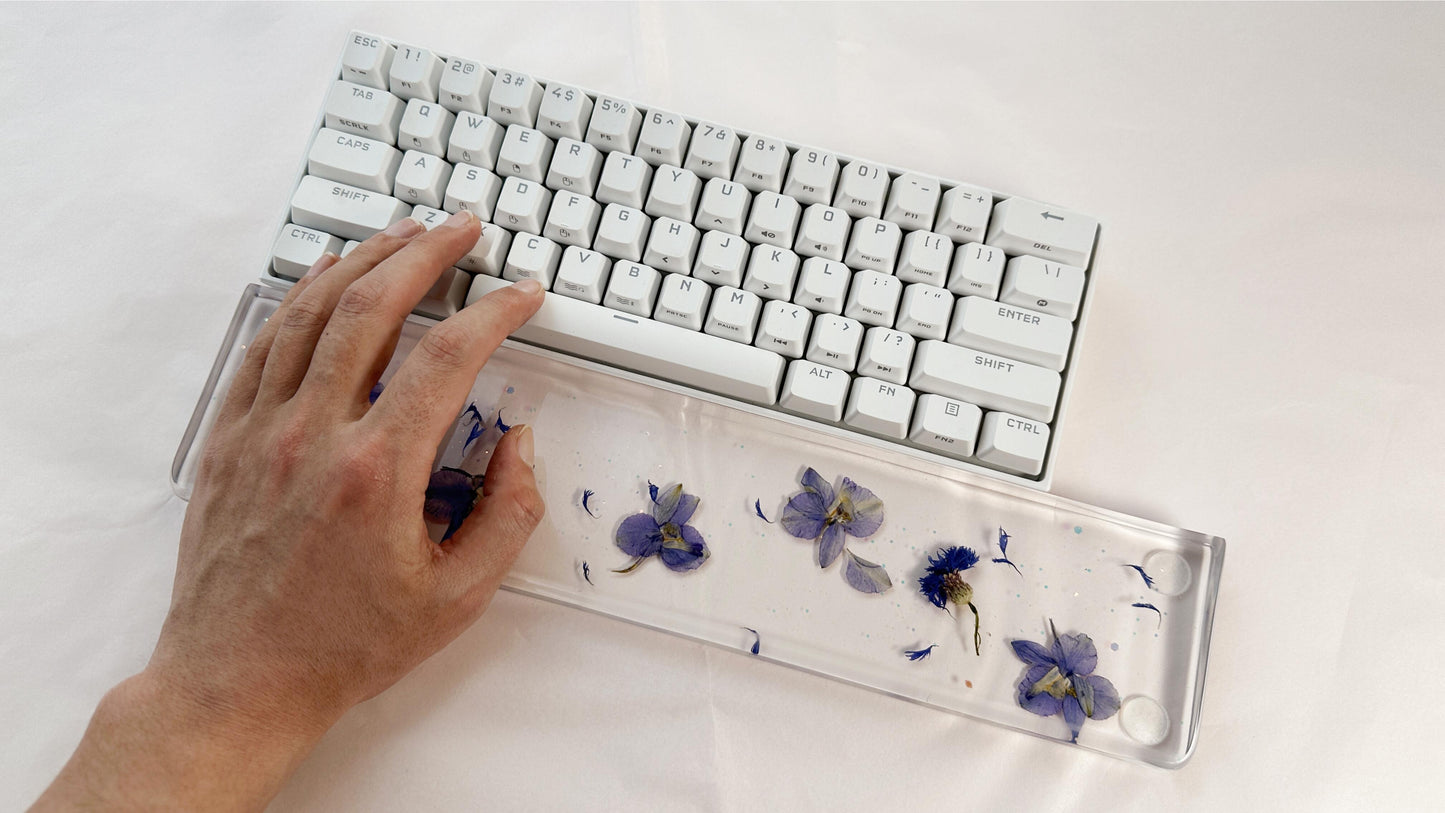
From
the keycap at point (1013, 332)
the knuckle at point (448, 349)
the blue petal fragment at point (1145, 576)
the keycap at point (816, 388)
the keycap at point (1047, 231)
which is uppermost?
the keycap at point (1047, 231)

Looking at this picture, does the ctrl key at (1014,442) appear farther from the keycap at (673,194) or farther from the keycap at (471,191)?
the keycap at (471,191)

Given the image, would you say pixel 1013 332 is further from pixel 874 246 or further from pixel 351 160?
pixel 351 160

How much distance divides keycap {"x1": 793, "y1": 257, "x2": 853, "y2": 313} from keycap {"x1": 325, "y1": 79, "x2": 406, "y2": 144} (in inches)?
13.7

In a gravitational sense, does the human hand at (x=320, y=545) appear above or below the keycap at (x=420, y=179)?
below

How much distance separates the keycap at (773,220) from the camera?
67 centimetres

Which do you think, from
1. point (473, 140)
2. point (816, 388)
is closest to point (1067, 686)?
point (816, 388)

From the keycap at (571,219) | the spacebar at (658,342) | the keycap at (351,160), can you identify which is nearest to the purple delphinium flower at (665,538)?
the spacebar at (658,342)

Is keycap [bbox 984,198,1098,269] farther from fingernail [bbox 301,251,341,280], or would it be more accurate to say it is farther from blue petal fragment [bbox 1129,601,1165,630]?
fingernail [bbox 301,251,341,280]

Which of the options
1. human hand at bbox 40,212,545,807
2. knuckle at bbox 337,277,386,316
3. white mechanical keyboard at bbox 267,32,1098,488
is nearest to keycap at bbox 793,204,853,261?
white mechanical keyboard at bbox 267,32,1098,488

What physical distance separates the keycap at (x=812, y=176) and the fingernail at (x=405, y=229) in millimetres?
286

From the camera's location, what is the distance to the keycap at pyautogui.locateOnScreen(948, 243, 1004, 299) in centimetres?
66

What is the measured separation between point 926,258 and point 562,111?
0.31m

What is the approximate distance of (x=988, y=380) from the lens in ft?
2.14

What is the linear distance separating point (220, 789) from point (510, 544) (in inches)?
9.5
